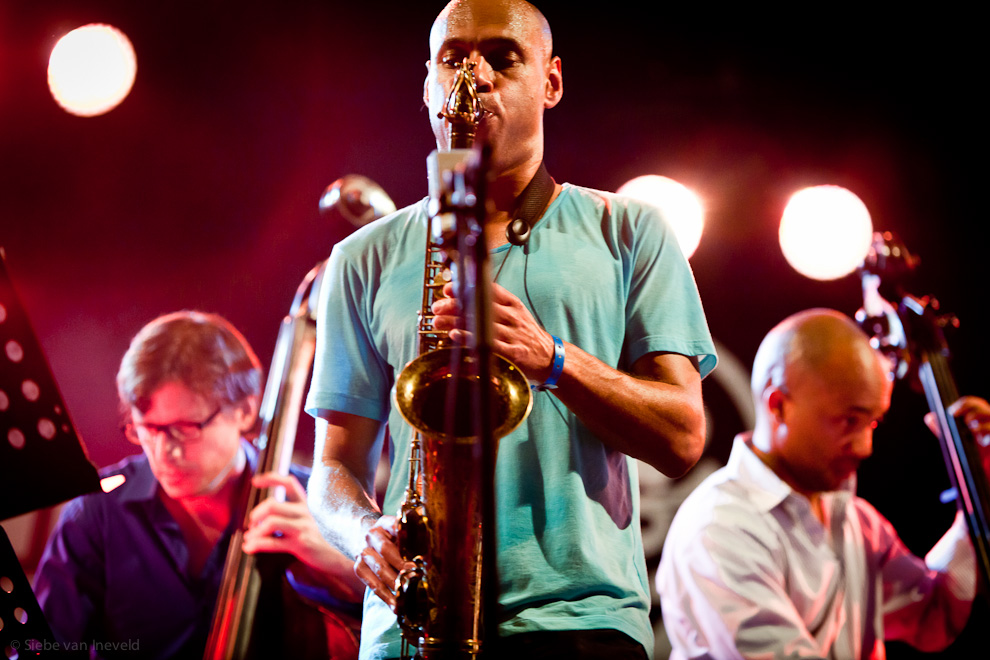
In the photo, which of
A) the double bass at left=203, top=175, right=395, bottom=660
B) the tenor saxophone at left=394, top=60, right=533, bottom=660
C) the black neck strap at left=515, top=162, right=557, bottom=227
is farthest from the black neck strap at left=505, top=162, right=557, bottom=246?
the double bass at left=203, top=175, right=395, bottom=660

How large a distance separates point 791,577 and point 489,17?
271 centimetres

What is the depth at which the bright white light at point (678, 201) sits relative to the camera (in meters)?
4.23

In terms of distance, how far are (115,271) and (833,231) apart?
141 inches

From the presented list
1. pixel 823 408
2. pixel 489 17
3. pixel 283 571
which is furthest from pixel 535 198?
pixel 823 408

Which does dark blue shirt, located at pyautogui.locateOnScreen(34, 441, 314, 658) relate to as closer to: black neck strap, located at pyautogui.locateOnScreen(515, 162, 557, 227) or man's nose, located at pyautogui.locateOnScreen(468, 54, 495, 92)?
black neck strap, located at pyautogui.locateOnScreen(515, 162, 557, 227)

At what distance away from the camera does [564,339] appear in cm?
201

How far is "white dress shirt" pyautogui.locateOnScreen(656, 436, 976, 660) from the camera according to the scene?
337 centimetres

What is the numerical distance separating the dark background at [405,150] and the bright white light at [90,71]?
0.19 feet

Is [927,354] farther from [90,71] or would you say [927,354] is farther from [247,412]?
[90,71]

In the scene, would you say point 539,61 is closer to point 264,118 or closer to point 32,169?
point 264,118

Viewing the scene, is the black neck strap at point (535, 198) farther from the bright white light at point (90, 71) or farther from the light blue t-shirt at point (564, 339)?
the bright white light at point (90, 71)

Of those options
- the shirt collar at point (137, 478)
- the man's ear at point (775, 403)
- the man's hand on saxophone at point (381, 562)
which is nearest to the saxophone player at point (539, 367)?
the man's hand on saxophone at point (381, 562)

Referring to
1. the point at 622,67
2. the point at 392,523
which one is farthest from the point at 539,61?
the point at 622,67

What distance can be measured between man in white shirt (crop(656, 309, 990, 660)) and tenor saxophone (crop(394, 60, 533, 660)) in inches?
74.5
